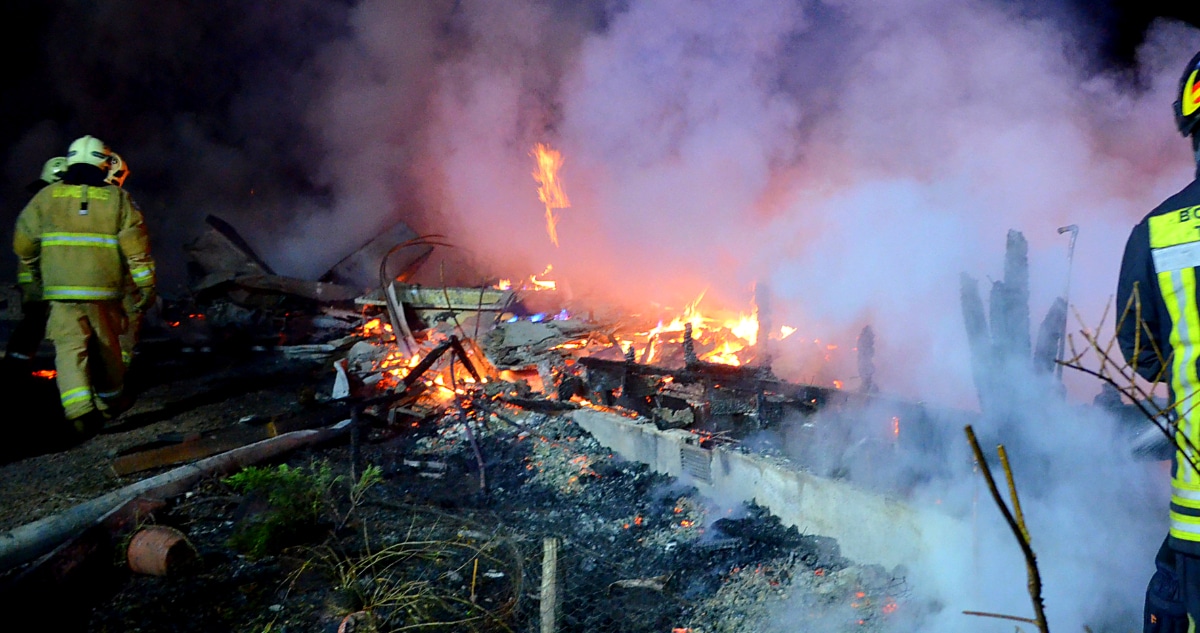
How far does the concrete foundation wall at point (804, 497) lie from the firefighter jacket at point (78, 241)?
183 inches

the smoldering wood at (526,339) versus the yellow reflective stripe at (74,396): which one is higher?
the smoldering wood at (526,339)

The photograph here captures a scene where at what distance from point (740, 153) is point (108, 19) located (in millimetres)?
14756

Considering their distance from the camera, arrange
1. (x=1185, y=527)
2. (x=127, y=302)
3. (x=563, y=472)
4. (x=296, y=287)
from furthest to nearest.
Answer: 1. (x=296, y=287)
2. (x=127, y=302)
3. (x=563, y=472)
4. (x=1185, y=527)

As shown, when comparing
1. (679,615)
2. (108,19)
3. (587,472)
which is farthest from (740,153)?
(108,19)

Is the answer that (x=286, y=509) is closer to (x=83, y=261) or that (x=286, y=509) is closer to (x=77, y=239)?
(x=83, y=261)

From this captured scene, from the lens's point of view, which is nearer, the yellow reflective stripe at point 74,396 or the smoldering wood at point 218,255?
the yellow reflective stripe at point 74,396

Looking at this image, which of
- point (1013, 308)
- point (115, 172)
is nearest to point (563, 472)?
point (1013, 308)

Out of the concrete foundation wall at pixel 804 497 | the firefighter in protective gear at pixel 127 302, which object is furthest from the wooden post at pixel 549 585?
the firefighter in protective gear at pixel 127 302

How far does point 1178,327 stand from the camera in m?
1.78

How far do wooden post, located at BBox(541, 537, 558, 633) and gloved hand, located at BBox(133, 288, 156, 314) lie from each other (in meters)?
4.56

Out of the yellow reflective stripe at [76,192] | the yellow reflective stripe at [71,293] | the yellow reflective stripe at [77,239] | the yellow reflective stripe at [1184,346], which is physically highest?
the yellow reflective stripe at [76,192]

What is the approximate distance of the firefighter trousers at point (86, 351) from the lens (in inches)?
215

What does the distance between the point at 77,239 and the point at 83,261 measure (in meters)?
0.20

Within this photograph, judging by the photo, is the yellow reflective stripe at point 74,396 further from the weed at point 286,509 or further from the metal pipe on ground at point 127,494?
the weed at point 286,509
